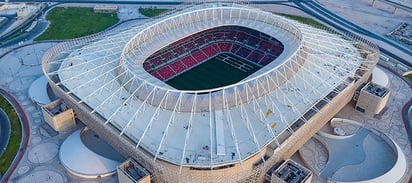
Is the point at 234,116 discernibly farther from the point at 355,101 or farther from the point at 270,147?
the point at 355,101

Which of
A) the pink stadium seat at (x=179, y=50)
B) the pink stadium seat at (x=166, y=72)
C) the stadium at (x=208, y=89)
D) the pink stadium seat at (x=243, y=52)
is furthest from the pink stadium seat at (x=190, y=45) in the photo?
the pink stadium seat at (x=243, y=52)

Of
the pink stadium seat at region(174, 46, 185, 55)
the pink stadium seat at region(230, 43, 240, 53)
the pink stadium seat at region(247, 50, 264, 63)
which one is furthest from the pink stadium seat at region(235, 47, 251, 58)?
the pink stadium seat at region(174, 46, 185, 55)

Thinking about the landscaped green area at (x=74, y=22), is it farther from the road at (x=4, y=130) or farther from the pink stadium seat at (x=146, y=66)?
the road at (x=4, y=130)

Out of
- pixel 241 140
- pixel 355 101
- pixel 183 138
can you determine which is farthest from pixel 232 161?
pixel 355 101

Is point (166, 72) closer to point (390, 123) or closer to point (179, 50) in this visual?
point (179, 50)

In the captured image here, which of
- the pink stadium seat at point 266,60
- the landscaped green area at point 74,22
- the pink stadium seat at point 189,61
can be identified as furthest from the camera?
→ the landscaped green area at point 74,22

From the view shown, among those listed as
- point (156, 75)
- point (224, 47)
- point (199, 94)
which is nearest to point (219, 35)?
point (224, 47)

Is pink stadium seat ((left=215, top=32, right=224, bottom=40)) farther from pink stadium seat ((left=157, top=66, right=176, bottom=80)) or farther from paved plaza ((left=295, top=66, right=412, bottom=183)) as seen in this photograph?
paved plaza ((left=295, top=66, right=412, bottom=183))
